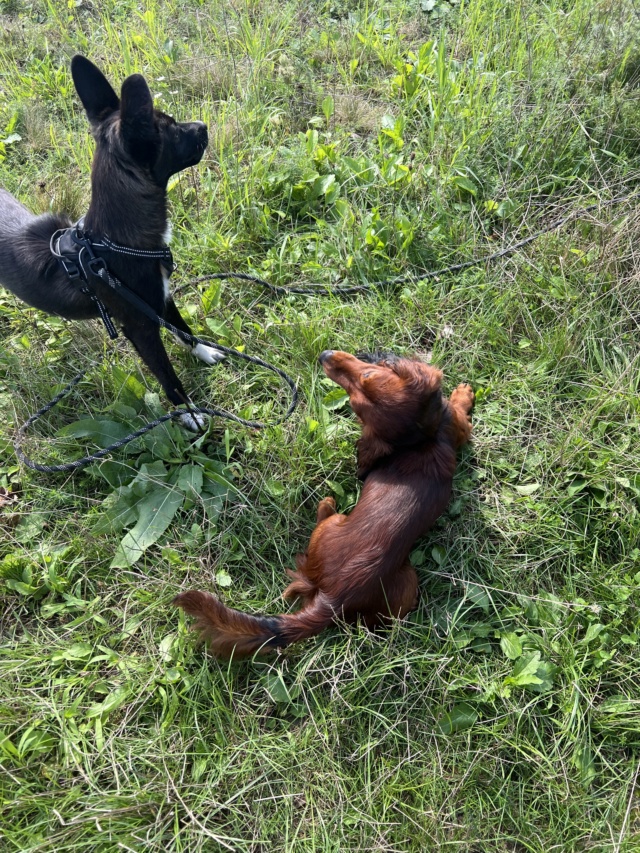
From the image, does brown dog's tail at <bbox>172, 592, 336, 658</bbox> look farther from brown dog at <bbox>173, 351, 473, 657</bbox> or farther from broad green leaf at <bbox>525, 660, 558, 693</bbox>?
broad green leaf at <bbox>525, 660, 558, 693</bbox>

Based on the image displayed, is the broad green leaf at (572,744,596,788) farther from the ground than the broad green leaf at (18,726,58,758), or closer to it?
closer to it

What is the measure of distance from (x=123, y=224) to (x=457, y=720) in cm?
258

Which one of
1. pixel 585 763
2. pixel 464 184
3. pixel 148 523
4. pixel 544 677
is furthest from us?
pixel 464 184

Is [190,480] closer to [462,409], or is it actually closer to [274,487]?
[274,487]

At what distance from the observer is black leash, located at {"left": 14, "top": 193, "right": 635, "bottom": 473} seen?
2.46 metres

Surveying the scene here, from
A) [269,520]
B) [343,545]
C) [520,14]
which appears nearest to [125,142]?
[269,520]

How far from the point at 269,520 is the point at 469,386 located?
1.28 meters

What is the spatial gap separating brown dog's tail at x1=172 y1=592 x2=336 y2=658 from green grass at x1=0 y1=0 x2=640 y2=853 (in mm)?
145

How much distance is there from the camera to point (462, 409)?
8.79 ft

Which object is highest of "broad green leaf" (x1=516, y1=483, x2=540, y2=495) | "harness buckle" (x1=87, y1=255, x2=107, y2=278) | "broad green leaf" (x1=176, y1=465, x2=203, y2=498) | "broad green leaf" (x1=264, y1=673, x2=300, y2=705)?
"harness buckle" (x1=87, y1=255, x2=107, y2=278)

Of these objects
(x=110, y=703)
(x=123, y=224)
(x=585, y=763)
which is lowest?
(x=585, y=763)

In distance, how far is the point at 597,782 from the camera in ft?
6.54

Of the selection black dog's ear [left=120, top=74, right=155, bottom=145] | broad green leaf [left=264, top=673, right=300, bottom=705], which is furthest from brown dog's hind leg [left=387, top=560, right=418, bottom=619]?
black dog's ear [left=120, top=74, right=155, bottom=145]

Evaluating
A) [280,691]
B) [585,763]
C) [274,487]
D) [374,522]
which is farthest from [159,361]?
[585,763]
